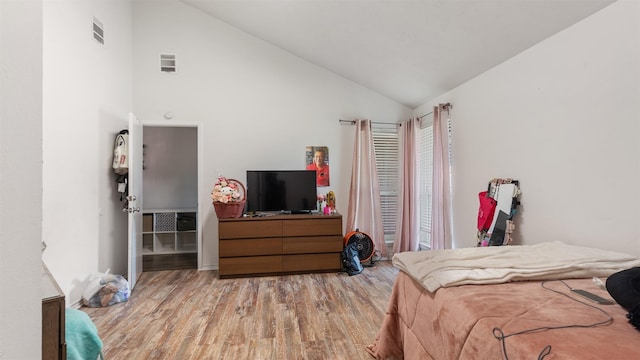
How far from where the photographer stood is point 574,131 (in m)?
2.09

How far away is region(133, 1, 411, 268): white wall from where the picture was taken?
3.89 m

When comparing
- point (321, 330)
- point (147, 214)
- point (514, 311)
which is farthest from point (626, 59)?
point (147, 214)

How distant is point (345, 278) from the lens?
3531 mm

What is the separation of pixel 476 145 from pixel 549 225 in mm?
1133

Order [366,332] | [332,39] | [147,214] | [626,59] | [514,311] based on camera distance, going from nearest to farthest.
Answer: [514,311] < [626,59] < [366,332] < [332,39] < [147,214]

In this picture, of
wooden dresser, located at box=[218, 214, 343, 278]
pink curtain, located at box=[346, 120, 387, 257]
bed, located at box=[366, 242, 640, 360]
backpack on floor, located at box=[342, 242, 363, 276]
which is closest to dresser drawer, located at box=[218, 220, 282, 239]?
wooden dresser, located at box=[218, 214, 343, 278]

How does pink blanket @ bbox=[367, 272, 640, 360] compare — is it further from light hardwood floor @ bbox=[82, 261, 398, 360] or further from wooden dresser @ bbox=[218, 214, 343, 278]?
wooden dresser @ bbox=[218, 214, 343, 278]

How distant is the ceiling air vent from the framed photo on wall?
2.17 meters

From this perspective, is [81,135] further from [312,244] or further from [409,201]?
[409,201]

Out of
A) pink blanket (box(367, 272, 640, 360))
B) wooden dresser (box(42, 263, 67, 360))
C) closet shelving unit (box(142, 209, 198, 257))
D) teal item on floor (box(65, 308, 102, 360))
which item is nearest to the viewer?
pink blanket (box(367, 272, 640, 360))

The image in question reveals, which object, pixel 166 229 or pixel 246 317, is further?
pixel 166 229

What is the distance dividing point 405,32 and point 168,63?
10.3 ft

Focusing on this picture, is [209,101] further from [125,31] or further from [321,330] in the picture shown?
[321,330]

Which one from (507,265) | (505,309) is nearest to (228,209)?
(507,265)
